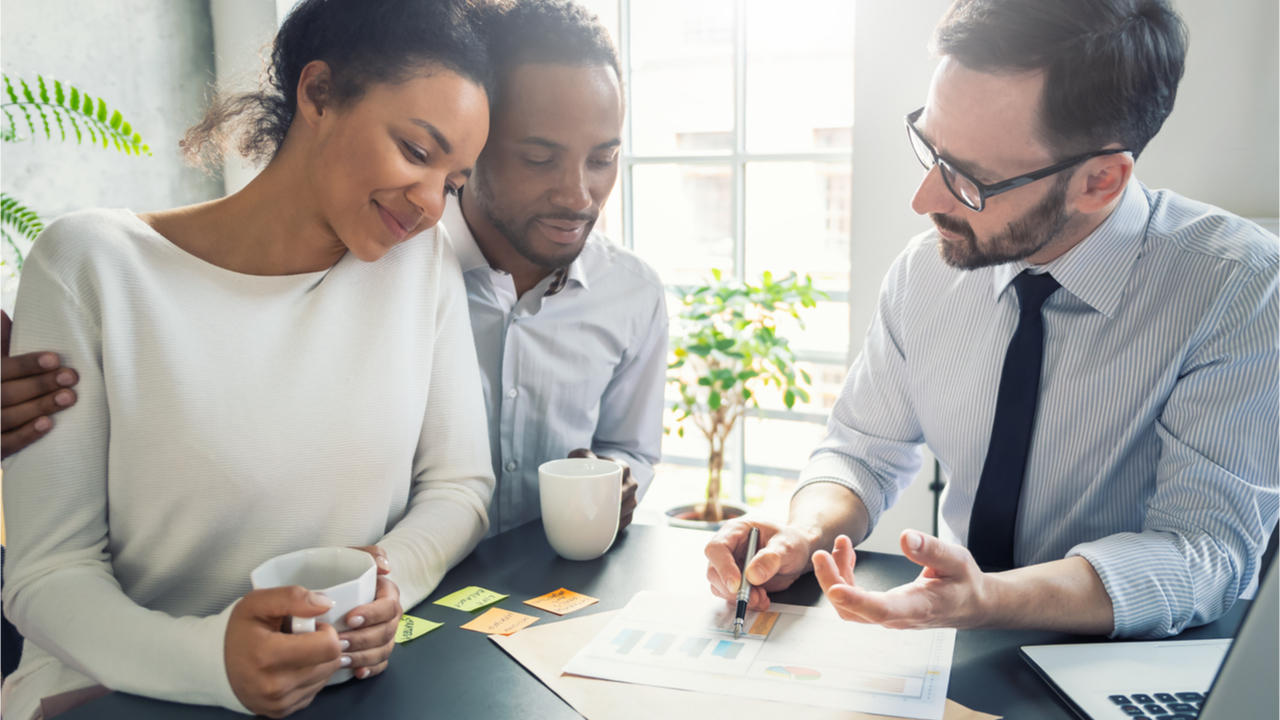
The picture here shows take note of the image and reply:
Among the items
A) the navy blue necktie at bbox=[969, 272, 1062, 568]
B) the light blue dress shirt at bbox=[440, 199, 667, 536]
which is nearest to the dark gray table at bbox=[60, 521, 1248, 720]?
the navy blue necktie at bbox=[969, 272, 1062, 568]

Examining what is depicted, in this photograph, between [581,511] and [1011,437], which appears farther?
[1011,437]

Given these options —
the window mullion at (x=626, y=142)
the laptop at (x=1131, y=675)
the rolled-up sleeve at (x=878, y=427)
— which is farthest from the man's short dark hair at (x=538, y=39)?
the window mullion at (x=626, y=142)

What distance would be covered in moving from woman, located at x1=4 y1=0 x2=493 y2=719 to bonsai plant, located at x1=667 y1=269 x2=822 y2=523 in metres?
1.34

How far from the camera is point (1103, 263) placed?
1157mm

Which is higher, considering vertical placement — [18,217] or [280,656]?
[18,217]

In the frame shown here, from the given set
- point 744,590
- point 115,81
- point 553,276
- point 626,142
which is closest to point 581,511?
point 744,590

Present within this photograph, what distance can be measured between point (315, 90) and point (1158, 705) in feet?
3.76

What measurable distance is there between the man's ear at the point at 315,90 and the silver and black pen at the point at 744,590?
0.77m

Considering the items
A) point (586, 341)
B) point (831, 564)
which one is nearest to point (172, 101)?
point (586, 341)

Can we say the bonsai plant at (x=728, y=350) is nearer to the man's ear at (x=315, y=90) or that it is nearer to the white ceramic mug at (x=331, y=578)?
A: the man's ear at (x=315, y=90)

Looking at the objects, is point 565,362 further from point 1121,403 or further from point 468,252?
point 1121,403

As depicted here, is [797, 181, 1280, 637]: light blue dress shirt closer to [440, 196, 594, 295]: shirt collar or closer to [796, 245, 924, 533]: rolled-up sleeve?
[796, 245, 924, 533]: rolled-up sleeve

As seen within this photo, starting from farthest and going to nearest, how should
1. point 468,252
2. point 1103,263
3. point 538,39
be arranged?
point 468,252 → point 538,39 → point 1103,263

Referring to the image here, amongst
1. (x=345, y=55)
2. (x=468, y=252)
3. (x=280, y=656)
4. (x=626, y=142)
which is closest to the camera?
(x=280, y=656)
